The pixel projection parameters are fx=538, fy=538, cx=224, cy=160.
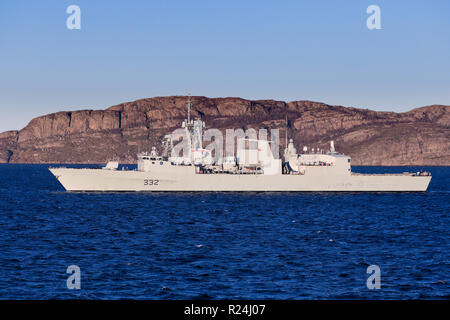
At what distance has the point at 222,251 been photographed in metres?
25.1

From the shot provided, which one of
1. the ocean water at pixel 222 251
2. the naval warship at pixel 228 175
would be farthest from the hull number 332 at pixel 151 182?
the ocean water at pixel 222 251

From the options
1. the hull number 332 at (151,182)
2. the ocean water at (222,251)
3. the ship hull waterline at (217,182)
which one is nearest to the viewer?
the ocean water at (222,251)

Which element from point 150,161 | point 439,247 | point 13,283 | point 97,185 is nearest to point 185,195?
point 150,161

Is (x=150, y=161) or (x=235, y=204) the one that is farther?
(x=150, y=161)

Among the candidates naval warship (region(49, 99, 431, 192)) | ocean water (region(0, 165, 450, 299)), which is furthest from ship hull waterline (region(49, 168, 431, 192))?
ocean water (region(0, 165, 450, 299))

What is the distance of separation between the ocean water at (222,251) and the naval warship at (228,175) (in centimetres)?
1232

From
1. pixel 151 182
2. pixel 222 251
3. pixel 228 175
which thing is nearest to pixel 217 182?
pixel 228 175

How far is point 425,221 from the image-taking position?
39406 mm

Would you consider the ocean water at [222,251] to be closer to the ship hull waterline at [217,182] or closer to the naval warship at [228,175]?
the ship hull waterline at [217,182]

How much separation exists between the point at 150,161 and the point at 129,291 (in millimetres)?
43386

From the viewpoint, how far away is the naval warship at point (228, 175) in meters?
60.9
